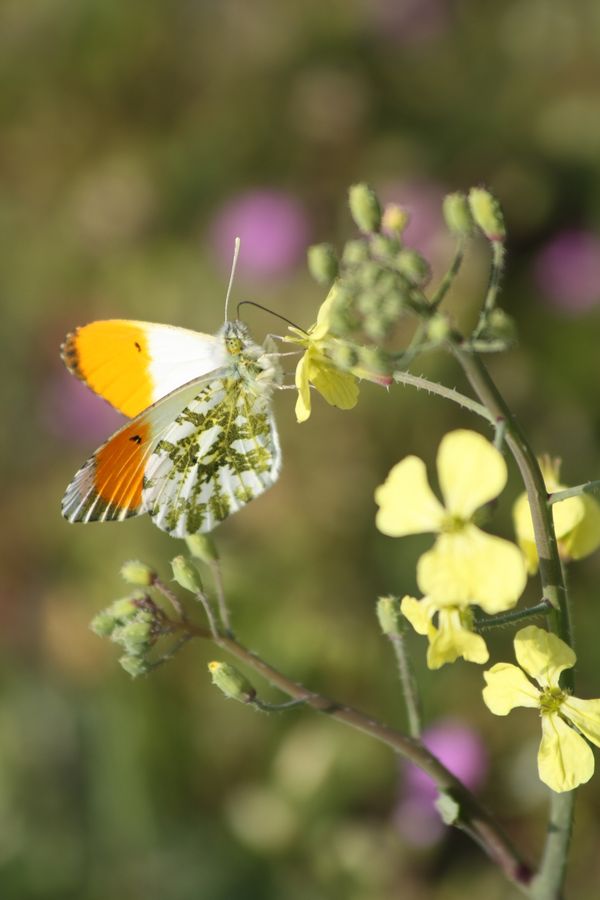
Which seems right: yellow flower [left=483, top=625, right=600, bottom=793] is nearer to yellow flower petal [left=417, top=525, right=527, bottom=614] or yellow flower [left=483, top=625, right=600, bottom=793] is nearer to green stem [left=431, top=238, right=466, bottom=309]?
yellow flower petal [left=417, top=525, right=527, bottom=614]

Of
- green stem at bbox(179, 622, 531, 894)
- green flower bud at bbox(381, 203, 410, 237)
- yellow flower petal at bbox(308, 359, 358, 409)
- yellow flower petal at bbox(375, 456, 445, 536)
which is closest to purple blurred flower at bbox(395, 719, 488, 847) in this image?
green stem at bbox(179, 622, 531, 894)

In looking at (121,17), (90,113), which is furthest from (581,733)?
(121,17)

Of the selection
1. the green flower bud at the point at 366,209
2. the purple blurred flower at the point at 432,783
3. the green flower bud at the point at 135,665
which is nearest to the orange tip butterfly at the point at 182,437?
the green flower bud at the point at 135,665

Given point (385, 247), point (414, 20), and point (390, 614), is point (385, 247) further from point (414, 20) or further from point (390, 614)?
point (414, 20)

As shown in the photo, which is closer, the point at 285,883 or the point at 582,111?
the point at 285,883

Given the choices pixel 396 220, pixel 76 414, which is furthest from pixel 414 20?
pixel 396 220

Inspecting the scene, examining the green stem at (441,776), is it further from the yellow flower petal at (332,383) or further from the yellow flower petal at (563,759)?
the yellow flower petal at (332,383)

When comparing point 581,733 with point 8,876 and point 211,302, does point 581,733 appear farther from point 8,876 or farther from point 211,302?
point 211,302

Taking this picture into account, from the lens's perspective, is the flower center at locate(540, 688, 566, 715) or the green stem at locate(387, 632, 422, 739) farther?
the green stem at locate(387, 632, 422, 739)
